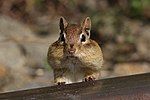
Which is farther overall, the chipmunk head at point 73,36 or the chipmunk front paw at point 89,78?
the chipmunk front paw at point 89,78

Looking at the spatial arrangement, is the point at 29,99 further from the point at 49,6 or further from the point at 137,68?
the point at 49,6

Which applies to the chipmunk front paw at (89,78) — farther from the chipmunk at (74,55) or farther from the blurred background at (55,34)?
the blurred background at (55,34)

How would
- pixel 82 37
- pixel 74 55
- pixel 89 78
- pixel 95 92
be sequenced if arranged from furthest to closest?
pixel 89 78 → pixel 82 37 → pixel 74 55 → pixel 95 92

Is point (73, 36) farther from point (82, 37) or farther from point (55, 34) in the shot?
point (55, 34)

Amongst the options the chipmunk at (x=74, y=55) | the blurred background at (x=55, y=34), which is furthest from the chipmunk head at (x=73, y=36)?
the blurred background at (x=55, y=34)

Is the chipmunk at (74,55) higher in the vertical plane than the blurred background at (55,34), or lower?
lower

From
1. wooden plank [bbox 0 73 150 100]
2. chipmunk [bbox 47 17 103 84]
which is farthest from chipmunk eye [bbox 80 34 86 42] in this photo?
wooden plank [bbox 0 73 150 100]

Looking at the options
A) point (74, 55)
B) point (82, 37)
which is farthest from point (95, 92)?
point (82, 37)
